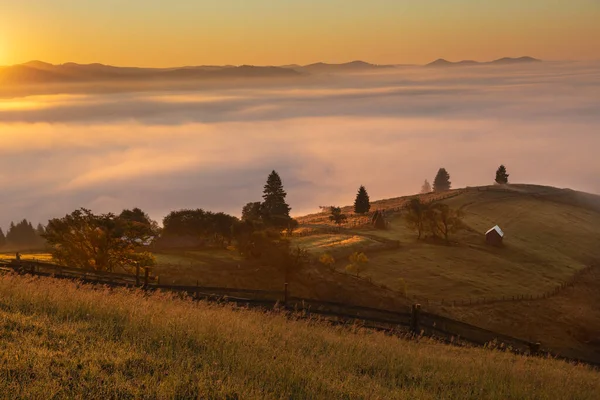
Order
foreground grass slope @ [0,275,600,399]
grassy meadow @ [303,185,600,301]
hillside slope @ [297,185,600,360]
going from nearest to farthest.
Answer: foreground grass slope @ [0,275,600,399] < hillside slope @ [297,185,600,360] < grassy meadow @ [303,185,600,301]

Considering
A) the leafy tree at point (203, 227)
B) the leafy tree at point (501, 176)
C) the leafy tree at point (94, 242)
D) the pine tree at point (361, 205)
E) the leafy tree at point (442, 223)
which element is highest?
the leafy tree at point (501, 176)

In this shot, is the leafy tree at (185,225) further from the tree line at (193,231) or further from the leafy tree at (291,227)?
the leafy tree at (291,227)

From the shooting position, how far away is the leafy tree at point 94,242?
152 ft

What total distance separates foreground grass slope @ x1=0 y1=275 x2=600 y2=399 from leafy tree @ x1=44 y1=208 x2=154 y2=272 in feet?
101

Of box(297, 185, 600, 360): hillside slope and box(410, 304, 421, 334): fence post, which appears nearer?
box(410, 304, 421, 334): fence post

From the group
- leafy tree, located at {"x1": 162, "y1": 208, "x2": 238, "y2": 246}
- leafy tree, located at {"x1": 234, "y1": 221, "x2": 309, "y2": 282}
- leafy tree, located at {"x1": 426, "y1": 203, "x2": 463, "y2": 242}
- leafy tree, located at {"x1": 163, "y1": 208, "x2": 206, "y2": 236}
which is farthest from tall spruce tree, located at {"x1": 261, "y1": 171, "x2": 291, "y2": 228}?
leafy tree, located at {"x1": 234, "y1": 221, "x2": 309, "y2": 282}

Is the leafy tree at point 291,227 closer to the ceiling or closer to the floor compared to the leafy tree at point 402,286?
closer to the ceiling

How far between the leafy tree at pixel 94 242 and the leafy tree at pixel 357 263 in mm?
33610

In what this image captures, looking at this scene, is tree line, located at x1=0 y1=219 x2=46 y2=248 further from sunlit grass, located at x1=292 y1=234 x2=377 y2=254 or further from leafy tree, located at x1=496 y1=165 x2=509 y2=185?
leafy tree, located at x1=496 y1=165 x2=509 y2=185

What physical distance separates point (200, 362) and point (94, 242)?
38780mm

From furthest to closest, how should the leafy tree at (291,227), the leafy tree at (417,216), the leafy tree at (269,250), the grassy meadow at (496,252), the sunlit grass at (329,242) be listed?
1. the leafy tree at (417,216)
2. the leafy tree at (291,227)
3. the sunlit grass at (329,242)
4. the grassy meadow at (496,252)
5. the leafy tree at (269,250)

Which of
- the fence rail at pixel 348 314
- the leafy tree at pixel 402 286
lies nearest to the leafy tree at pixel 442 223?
the leafy tree at pixel 402 286

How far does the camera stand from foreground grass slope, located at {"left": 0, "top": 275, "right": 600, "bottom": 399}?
8896 mm

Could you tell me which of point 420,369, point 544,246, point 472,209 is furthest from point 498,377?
point 472,209
